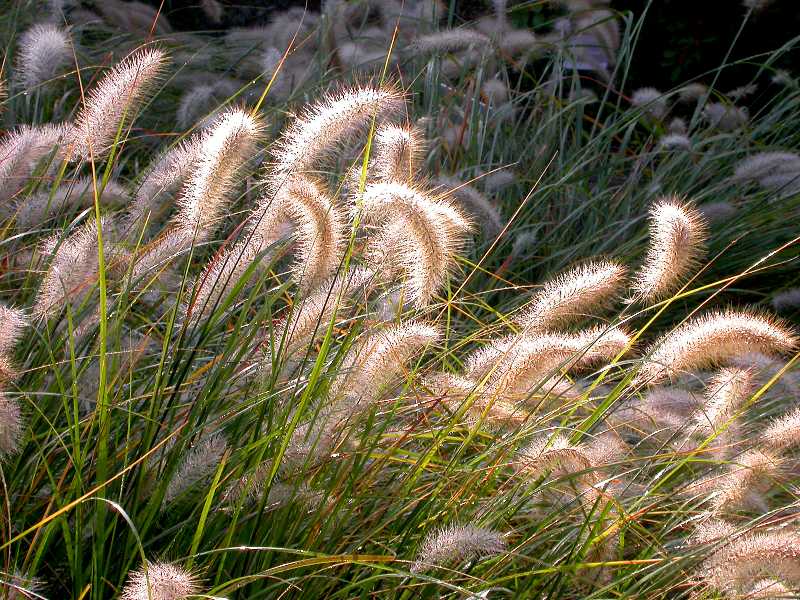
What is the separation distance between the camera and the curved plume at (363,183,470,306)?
6.02 ft

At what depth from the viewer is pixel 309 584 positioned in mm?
1803

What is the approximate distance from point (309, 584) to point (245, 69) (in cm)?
390

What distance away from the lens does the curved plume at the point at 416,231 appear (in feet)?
6.02

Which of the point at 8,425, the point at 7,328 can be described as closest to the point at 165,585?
the point at 8,425

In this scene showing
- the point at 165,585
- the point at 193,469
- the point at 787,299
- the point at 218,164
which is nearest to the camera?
the point at 165,585

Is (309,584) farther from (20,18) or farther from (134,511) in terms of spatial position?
(20,18)

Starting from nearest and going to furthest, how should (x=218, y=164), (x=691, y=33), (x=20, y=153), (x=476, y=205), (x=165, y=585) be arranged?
1. (x=165, y=585)
2. (x=218, y=164)
3. (x=20, y=153)
4. (x=476, y=205)
5. (x=691, y=33)

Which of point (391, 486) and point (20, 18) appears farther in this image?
point (20, 18)

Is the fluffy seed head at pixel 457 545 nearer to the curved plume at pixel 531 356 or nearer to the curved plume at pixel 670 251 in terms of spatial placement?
the curved plume at pixel 531 356

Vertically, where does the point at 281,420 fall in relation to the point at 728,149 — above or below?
above

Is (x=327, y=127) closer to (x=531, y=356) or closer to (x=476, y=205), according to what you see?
(x=531, y=356)

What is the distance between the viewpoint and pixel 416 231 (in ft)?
6.18

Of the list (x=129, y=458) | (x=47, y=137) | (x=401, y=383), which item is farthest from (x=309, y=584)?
(x=47, y=137)

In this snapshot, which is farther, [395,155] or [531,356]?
[395,155]
